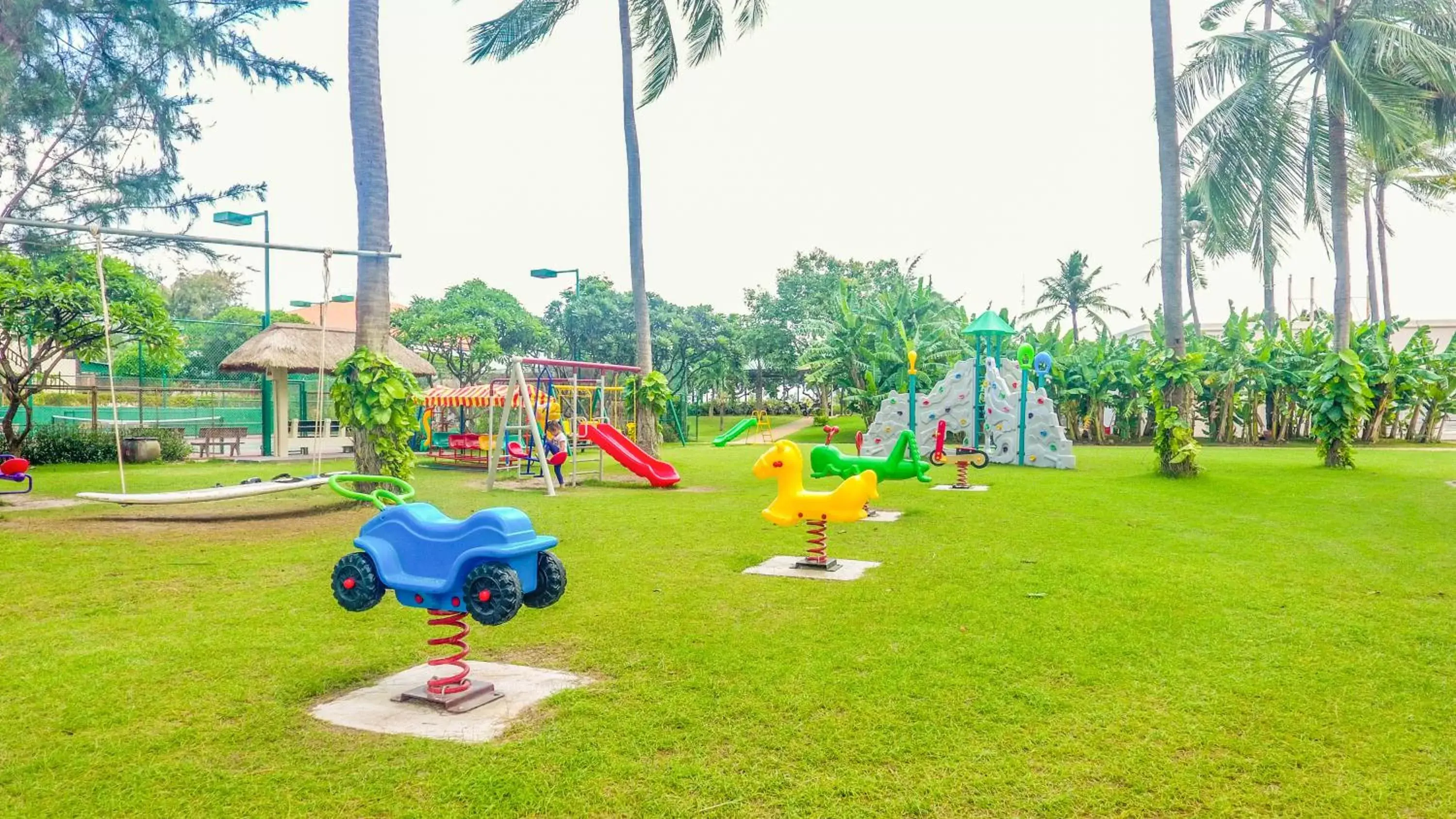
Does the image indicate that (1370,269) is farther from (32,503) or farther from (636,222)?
(32,503)

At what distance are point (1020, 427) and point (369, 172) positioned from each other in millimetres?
13038

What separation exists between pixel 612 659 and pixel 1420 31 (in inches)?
843

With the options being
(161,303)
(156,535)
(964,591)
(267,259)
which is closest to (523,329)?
(267,259)

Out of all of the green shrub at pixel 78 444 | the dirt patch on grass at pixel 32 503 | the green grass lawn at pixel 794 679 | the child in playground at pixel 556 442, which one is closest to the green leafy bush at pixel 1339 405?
the green grass lawn at pixel 794 679

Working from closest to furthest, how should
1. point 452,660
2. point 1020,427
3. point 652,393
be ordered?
point 452,660 < point 1020,427 < point 652,393

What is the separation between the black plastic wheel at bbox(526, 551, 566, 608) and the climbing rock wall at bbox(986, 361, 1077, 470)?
14573mm

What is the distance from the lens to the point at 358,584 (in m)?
4.34

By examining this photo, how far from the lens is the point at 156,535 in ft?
30.8

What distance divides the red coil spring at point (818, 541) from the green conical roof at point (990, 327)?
11.7 meters

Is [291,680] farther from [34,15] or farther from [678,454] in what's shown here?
[678,454]

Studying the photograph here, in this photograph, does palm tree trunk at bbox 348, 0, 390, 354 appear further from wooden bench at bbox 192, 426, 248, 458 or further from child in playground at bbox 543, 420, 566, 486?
wooden bench at bbox 192, 426, 248, 458

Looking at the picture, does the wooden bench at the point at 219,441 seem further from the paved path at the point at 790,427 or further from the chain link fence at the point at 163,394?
the paved path at the point at 790,427

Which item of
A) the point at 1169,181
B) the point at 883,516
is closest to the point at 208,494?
the point at 883,516

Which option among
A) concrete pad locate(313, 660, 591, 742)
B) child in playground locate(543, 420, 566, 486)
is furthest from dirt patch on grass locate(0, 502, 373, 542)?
concrete pad locate(313, 660, 591, 742)
